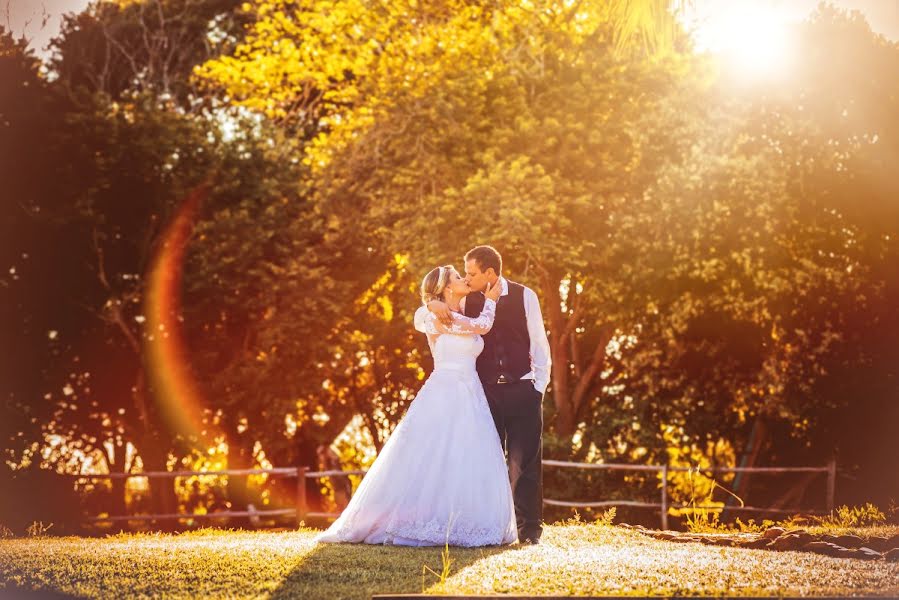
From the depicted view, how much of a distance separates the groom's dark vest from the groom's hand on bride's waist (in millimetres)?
254

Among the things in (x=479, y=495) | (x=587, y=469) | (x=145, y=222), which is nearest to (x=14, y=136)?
(x=145, y=222)

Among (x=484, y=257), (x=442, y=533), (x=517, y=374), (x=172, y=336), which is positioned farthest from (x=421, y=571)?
(x=172, y=336)

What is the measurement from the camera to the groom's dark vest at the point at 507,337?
10.2 m

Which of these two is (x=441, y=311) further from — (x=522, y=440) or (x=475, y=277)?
(x=522, y=440)

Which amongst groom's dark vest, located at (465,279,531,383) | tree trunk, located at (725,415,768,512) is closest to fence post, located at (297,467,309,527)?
groom's dark vest, located at (465,279,531,383)

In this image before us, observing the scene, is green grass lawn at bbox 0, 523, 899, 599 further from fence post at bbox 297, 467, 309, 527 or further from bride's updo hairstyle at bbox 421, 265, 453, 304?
fence post at bbox 297, 467, 309, 527

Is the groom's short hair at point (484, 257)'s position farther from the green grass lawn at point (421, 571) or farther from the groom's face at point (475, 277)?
the green grass lawn at point (421, 571)

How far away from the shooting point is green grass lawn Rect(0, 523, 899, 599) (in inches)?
284

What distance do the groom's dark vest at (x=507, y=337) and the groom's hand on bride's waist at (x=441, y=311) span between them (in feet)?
0.83

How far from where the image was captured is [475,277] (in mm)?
10062

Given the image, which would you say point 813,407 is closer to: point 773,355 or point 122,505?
point 773,355

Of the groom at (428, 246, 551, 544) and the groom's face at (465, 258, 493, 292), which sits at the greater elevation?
the groom's face at (465, 258, 493, 292)

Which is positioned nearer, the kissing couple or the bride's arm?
the kissing couple

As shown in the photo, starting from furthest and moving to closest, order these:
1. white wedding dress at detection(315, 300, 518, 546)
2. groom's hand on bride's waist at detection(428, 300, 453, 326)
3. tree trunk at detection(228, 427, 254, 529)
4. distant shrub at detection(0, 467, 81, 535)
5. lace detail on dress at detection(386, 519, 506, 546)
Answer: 1. tree trunk at detection(228, 427, 254, 529)
2. distant shrub at detection(0, 467, 81, 535)
3. groom's hand on bride's waist at detection(428, 300, 453, 326)
4. white wedding dress at detection(315, 300, 518, 546)
5. lace detail on dress at detection(386, 519, 506, 546)
